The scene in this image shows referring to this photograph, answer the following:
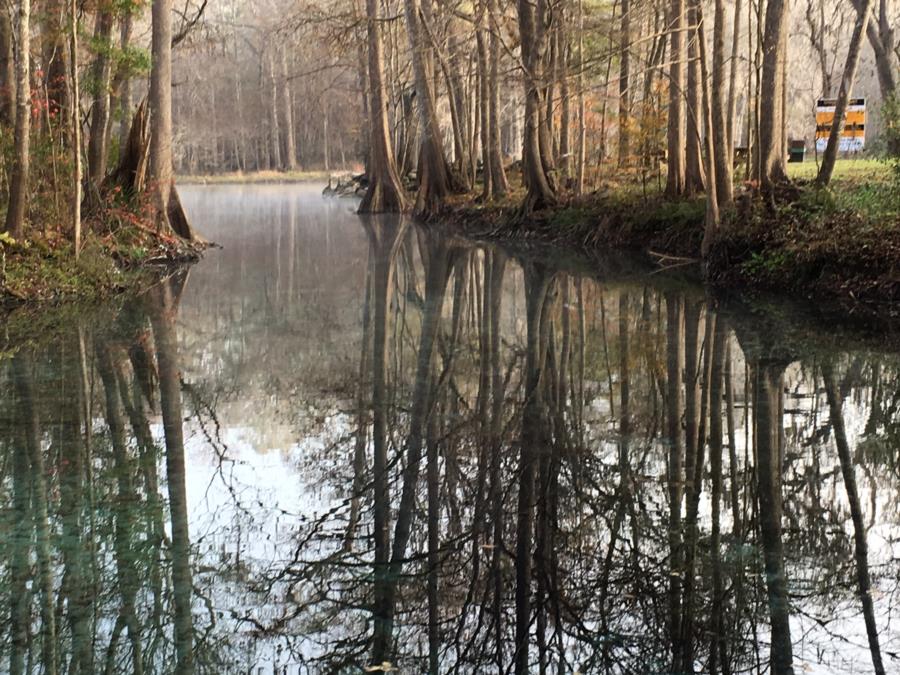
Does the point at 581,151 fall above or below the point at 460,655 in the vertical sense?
above

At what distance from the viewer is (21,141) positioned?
1398cm

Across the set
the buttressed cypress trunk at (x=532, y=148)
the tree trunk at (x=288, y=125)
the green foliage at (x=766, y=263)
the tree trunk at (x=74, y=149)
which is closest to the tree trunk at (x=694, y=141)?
the green foliage at (x=766, y=263)

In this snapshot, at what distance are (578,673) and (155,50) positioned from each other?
62.6ft

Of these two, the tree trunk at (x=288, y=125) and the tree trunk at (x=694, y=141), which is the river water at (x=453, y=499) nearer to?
the tree trunk at (x=694, y=141)

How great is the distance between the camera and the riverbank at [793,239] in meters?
12.9

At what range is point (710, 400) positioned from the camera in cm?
798

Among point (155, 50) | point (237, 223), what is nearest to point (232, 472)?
point (155, 50)

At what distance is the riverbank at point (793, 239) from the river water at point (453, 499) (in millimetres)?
1852

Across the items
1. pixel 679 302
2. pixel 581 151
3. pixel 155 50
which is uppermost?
pixel 155 50

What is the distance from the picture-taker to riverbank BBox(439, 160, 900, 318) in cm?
1292

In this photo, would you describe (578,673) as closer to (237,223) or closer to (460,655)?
(460,655)

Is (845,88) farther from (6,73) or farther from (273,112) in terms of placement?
(273,112)

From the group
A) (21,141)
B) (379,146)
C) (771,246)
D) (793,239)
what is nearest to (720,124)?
(771,246)

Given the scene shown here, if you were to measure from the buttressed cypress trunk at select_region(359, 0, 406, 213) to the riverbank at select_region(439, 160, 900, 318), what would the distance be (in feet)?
42.2
